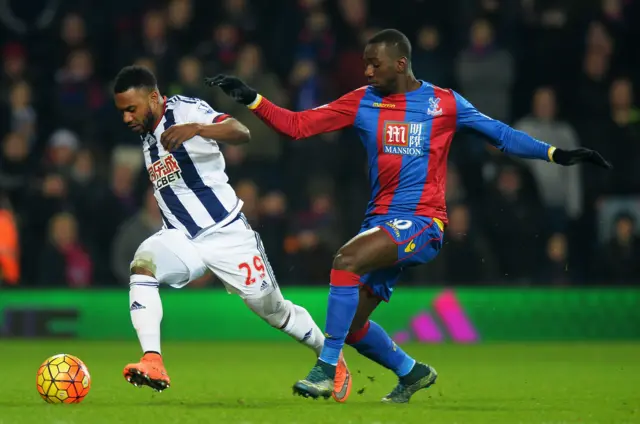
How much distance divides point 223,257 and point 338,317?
0.94 metres

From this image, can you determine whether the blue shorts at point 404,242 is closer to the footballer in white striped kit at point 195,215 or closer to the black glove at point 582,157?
the footballer in white striped kit at point 195,215

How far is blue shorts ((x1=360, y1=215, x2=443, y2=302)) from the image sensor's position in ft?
24.8

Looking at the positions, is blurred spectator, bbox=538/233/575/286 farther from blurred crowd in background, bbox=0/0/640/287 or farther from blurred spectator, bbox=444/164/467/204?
blurred spectator, bbox=444/164/467/204

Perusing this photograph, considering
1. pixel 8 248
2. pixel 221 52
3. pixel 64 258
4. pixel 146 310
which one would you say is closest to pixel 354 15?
pixel 221 52

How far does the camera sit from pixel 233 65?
15.1 m

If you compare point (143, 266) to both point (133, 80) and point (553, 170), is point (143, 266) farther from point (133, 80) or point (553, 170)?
point (553, 170)

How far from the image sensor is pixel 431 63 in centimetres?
1505

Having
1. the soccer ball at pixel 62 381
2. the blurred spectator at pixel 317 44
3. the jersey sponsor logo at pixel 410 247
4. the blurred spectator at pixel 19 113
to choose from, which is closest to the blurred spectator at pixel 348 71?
the blurred spectator at pixel 317 44

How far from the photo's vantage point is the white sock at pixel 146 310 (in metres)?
7.45

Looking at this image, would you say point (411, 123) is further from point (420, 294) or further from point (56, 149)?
point (56, 149)

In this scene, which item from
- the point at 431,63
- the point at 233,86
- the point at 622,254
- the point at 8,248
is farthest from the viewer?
the point at 431,63

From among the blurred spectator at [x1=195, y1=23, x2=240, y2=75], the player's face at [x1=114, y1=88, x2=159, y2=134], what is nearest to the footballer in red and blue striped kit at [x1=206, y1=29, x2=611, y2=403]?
the player's face at [x1=114, y1=88, x2=159, y2=134]

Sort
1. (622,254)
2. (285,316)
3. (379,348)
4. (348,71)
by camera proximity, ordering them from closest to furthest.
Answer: (379,348) → (285,316) → (622,254) → (348,71)

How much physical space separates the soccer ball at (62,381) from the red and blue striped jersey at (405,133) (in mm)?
1879
